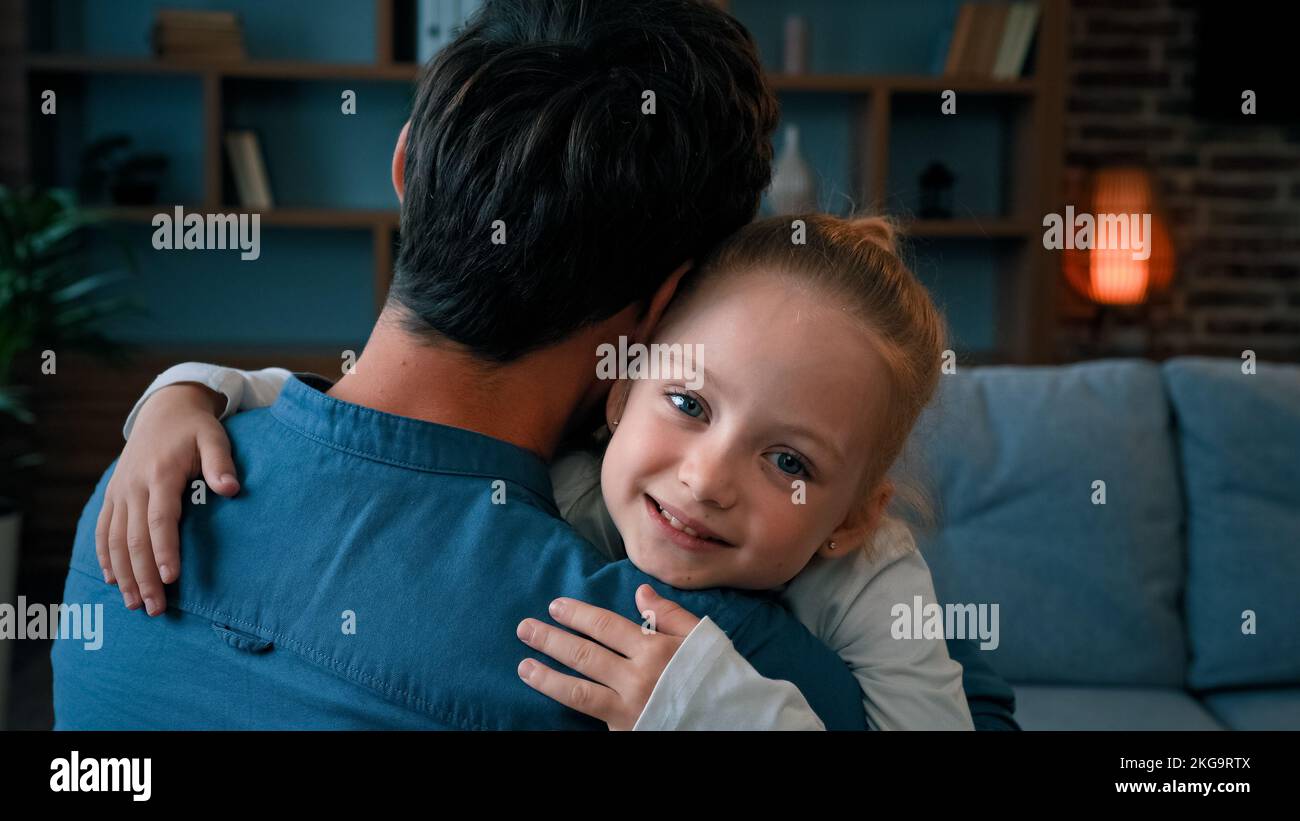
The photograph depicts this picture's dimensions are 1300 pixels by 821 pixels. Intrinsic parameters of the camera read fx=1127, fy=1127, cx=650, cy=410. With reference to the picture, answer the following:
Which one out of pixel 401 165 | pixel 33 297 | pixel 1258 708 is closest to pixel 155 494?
pixel 401 165

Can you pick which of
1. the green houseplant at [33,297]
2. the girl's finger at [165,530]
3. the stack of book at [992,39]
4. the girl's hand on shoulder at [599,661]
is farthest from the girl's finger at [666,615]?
the stack of book at [992,39]

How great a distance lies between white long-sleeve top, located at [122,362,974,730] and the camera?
688 millimetres

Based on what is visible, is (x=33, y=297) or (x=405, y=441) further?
(x=33, y=297)

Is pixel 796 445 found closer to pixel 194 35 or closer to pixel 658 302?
pixel 658 302

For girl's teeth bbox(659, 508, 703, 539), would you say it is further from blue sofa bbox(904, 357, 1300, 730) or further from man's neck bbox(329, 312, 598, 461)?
blue sofa bbox(904, 357, 1300, 730)

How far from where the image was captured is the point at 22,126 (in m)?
3.47

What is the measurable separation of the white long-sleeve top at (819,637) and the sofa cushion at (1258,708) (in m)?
1.11

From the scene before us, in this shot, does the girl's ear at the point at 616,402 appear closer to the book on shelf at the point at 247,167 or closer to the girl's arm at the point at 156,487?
the girl's arm at the point at 156,487

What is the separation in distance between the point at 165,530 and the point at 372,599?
17cm

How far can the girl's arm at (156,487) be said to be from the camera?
760 millimetres

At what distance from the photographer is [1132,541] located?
72.2 inches
